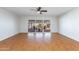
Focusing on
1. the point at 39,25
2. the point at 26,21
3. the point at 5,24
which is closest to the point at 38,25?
the point at 39,25

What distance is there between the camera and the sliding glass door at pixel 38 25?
532 inches

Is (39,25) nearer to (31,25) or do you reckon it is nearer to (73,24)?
(31,25)

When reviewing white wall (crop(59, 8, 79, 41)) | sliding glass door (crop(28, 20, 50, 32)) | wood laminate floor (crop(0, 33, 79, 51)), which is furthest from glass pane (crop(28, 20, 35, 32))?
wood laminate floor (crop(0, 33, 79, 51))

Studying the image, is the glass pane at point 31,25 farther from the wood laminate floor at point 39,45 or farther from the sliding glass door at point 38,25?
the wood laminate floor at point 39,45

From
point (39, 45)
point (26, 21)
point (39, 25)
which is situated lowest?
point (39, 45)

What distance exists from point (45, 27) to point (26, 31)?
2458mm

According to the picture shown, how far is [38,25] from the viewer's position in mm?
13633

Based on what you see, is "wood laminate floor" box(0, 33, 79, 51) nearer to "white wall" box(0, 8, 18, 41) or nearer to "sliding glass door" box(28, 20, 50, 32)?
"white wall" box(0, 8, 18, 41)

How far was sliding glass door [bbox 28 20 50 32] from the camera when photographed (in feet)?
44.3

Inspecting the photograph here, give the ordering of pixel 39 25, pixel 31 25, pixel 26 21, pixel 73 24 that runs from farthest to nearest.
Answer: pixel 39 25 < pixel 31 25 < pixel 26 21 < pixel 73 24

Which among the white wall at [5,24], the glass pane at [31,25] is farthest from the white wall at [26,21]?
the white wall at [5,24]
